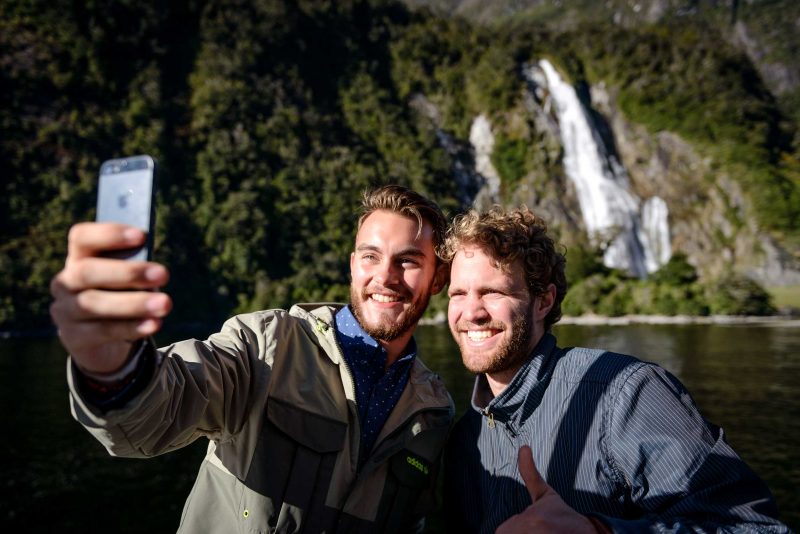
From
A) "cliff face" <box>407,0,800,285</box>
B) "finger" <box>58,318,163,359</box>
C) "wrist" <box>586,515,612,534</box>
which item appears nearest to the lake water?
"wrist" <box>586,515,612,534</box>

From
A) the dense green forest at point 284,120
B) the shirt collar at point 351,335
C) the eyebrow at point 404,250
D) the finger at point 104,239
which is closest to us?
the finger at point 104,239

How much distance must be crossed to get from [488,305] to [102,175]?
5.93 ft

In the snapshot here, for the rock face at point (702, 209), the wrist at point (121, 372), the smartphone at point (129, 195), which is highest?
the rock face at point (702, 209)

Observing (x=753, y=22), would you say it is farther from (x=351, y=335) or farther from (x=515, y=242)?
(x=351, y=335)

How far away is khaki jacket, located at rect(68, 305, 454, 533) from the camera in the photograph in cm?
217

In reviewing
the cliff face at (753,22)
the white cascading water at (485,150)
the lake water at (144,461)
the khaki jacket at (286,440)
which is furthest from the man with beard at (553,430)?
the cliff face at (753,22)

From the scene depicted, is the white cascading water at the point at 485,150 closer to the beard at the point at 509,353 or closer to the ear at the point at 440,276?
the ear at the point at 440,276

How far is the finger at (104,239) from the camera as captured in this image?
1008mm

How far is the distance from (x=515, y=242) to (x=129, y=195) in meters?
1.85

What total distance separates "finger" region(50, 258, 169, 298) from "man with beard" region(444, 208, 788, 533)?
1.08 m

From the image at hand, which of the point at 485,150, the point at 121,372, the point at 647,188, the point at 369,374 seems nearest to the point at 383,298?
the point at 369,374

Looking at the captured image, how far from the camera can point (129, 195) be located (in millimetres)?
1114

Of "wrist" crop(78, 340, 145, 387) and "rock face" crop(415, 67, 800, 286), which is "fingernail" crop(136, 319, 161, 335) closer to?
"wrist" crop(78, 340, 145, 387)

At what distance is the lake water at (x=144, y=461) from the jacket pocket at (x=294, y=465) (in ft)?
26.5
